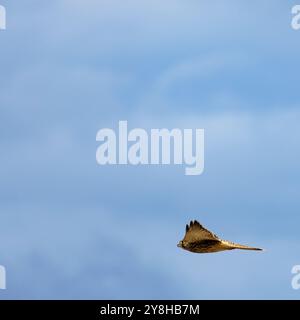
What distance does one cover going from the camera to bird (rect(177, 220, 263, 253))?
50.1m

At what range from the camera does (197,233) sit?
50344 mm

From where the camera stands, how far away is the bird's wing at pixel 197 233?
50062 mm

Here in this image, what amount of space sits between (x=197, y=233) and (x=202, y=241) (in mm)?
638

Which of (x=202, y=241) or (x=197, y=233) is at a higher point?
(x=197, y=233)

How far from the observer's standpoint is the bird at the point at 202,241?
50.1m

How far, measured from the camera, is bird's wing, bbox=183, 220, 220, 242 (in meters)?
50.1

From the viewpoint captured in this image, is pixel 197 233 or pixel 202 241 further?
pixel 202 241
